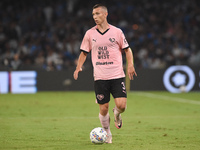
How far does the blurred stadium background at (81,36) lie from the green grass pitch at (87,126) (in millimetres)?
5478

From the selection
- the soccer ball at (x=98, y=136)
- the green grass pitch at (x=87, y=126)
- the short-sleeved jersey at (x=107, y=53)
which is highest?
the short-sleeved jersey at (x=107, y=53)

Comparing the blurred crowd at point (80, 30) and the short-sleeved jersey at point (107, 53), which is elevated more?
the blurred crowd at point (80, 30)

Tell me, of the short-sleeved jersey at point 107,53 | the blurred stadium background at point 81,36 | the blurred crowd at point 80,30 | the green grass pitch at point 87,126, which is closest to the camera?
the green grass pitch at point 87,126

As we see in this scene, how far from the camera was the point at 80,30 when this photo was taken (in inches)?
928

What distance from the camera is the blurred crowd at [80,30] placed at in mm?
21016

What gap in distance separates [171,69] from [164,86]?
2.92ft

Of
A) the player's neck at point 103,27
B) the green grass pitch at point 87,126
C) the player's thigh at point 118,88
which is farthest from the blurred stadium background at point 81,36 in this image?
the player's thigh at point 118,88

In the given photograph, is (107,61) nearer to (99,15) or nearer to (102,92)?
(102,92)

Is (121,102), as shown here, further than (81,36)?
No

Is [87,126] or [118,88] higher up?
[118,88]

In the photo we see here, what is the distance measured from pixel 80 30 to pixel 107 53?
17.0 m

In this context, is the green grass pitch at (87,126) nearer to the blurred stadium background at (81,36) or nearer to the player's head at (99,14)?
the player's head at (99,14)

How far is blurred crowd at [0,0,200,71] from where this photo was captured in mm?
21016

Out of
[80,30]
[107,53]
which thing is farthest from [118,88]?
[80,30]
